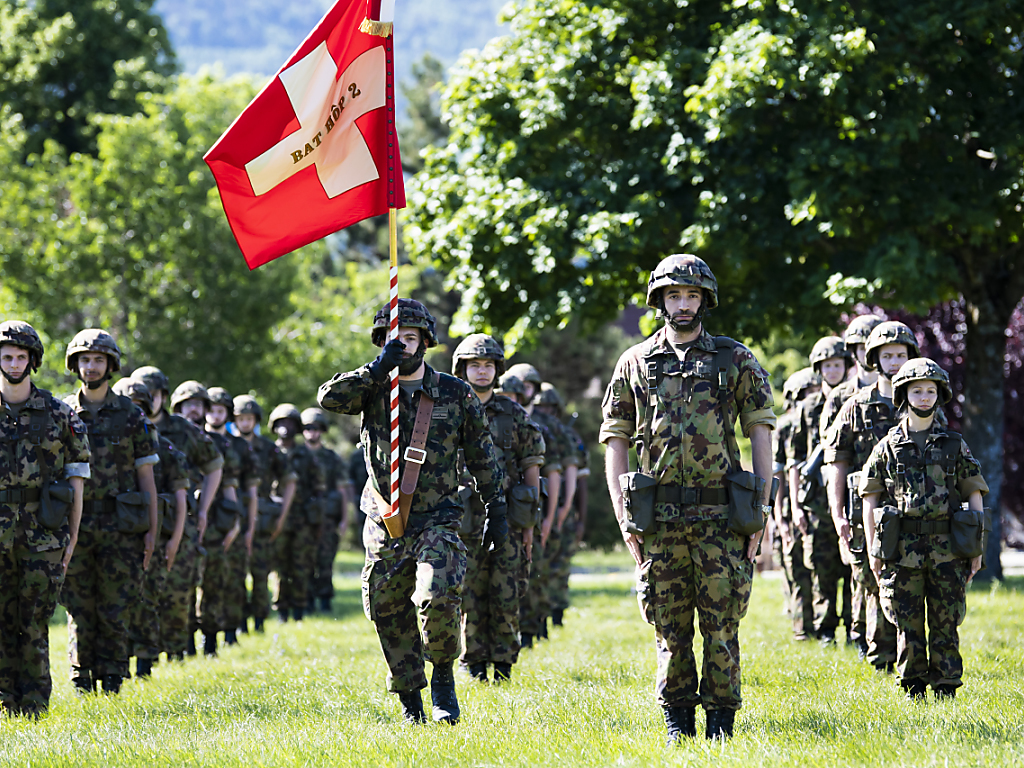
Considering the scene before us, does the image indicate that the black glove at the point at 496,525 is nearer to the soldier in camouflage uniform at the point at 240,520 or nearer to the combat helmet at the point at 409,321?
the combat helmet at the point at 409,321

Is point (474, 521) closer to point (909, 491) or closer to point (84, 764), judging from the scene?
point (909, 491)

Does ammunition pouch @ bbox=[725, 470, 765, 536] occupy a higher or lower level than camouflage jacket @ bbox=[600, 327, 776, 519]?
lower

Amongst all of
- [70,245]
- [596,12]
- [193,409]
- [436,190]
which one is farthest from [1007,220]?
[70,245]

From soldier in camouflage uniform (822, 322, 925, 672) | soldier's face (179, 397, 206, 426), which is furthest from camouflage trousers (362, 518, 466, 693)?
soldier's face (179, 397, 206, 426)

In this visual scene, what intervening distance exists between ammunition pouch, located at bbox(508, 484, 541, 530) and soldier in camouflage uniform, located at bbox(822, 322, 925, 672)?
88.6 inches

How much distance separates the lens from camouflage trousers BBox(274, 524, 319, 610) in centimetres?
1653

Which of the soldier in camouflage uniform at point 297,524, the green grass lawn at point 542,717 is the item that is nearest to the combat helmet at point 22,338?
the green grass lawn at point 542,717

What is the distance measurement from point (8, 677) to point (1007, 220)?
1347 cm

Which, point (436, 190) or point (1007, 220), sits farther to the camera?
point (436, 190)

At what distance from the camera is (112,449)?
8.75 meters

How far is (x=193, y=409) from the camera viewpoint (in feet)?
39.4

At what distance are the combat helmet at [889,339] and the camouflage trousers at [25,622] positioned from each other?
5761mm

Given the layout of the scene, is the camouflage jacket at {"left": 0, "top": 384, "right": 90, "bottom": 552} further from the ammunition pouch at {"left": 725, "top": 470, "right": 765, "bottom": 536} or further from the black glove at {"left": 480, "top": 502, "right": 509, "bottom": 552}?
the ammunition pouch at {"left": 725, "top": 470, "right": 765, "bottom": 536}

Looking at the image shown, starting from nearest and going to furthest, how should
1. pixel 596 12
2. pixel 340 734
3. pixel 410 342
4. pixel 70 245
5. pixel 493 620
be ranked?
pixel 340 734 → pixel 410 342 → pixel 493 620 → pixel 596 12 → pixel 70 245
